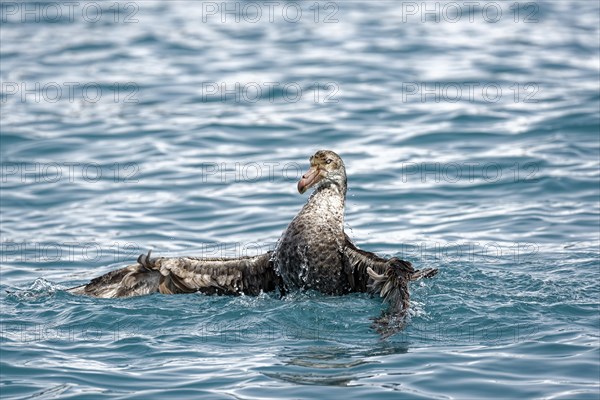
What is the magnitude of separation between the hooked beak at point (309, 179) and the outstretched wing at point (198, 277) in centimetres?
68

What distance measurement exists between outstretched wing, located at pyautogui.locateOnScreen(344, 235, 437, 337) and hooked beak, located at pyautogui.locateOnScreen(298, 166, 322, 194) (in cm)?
72

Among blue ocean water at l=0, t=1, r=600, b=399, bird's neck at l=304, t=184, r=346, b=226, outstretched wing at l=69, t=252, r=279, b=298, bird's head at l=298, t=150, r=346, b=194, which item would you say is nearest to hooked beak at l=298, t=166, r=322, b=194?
bird's head at l=298, t=150, r=346, b=194

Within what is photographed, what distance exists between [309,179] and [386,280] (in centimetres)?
141

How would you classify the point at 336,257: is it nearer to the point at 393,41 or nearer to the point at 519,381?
the point at 519,381

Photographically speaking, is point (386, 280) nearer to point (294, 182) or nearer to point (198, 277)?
point (198, 277)

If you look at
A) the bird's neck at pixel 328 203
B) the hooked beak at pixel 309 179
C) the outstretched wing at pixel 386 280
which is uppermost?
the hooked beak at pixel 309 179

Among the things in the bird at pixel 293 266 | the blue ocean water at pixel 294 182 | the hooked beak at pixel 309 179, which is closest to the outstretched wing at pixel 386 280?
the bird at pixel 293 266

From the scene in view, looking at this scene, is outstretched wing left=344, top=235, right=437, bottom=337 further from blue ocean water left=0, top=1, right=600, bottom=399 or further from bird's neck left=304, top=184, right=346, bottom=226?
bird's neck left=304, top=184, right=346, bottom=226

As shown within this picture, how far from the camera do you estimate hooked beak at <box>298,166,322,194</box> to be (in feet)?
32.6

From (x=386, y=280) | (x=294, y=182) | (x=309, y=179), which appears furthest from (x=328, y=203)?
(x=294, y=182)

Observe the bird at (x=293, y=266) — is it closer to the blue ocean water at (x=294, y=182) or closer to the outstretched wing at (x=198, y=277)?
the outstretched wing at (x=198, y=277)

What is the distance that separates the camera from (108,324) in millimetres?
9352

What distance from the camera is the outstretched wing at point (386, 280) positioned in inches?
347

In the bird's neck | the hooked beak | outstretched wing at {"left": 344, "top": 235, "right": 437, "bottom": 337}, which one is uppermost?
the hooked beak
